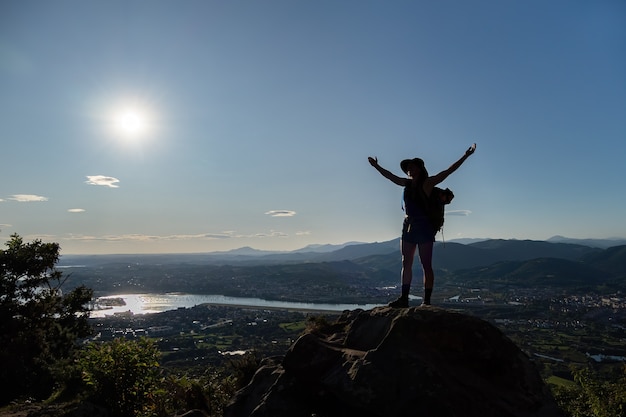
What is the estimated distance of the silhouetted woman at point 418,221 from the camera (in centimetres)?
764

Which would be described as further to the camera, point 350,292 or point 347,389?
point 350,292

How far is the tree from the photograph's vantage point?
52.0ft

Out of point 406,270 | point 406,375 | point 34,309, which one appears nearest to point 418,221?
point 406,270

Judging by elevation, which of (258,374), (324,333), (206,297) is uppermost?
(324,333)

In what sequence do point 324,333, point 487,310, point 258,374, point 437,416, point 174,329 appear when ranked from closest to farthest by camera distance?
1. point 437,416
2. point 258,374
3. point 324,333
4. point 174,329
5. point 487,310

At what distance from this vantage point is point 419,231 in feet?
25.4

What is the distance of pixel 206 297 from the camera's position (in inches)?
7421

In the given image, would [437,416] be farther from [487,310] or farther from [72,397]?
[487,310]

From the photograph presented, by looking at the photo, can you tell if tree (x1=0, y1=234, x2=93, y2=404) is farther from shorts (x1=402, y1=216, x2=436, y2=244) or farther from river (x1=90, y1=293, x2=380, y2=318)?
river (x1=90, y1=293, x2=380, y2=318)

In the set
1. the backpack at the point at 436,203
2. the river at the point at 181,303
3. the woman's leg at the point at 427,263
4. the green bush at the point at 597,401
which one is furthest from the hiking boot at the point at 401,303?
the river at the point at 181,303

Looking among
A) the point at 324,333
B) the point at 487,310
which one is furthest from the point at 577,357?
the point at 324,333

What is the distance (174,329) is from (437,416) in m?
106

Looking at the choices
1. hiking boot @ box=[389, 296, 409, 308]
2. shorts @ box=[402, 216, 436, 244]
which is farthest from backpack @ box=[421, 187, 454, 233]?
hiking boot @ box=[389, 296, 409, 308]

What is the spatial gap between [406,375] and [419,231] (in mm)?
3061
